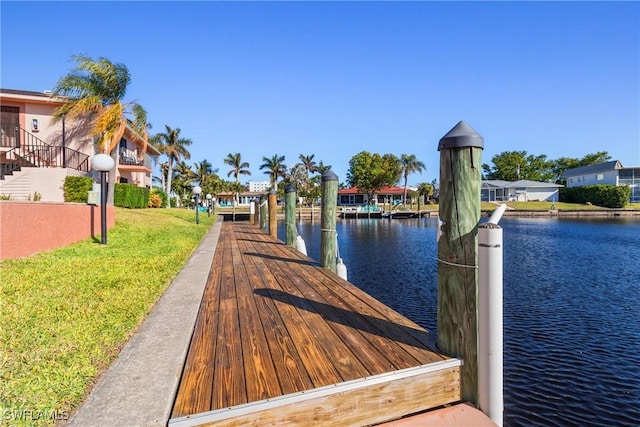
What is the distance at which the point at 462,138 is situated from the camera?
107 inches

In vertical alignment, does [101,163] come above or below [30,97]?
below

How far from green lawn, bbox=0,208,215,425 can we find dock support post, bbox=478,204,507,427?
2.83m

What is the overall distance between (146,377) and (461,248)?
8.43 feet

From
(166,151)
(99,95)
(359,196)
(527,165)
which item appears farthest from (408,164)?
(99,95)

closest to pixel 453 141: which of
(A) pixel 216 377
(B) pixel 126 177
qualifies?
(A) pixel 216 377

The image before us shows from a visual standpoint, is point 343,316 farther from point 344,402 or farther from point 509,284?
point 509,284

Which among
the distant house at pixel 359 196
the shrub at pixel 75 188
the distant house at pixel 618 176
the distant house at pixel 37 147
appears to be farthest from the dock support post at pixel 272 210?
the distant house at pixel 618 176

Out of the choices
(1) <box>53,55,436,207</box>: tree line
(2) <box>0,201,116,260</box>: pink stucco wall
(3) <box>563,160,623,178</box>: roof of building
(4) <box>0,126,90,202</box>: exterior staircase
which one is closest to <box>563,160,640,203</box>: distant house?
(3) <box>563,160,623,178</box>: roof of building

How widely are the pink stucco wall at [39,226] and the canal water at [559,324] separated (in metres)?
7.72

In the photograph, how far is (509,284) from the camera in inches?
400

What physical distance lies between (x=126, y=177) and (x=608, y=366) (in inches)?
1166

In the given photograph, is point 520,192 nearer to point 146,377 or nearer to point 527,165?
point 527,165

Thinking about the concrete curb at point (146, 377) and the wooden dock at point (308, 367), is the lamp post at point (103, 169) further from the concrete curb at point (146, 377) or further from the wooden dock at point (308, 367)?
the wooden dock at point (308, 367)

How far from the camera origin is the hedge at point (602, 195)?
167 ft
